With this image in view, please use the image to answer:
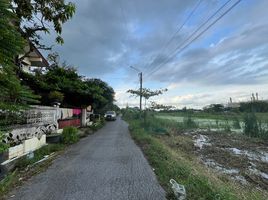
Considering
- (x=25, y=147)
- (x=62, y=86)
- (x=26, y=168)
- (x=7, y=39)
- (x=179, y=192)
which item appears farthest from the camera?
(x=62, y=86)

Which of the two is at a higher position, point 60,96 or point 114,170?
point 60,96

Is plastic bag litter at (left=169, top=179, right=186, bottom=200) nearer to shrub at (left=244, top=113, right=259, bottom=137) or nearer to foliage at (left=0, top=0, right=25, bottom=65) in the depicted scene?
foliage at (left=0, top=0, right=25, bottom=65)

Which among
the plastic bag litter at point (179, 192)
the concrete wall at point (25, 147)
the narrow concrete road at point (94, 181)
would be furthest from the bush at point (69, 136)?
the plastic bag litter at point (179, 192)

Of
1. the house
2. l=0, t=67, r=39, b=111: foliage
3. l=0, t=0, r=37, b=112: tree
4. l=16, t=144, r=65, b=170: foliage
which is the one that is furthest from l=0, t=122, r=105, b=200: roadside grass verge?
the house

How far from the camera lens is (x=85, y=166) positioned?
8.13 metres

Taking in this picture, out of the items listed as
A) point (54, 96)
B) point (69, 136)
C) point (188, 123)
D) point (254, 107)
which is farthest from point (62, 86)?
point (254, 107)

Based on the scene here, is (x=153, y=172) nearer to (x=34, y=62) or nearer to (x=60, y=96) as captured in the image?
(x=60, y=96)

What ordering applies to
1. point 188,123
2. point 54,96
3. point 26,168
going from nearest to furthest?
point 26,168 < point 54,96 < point 188,123

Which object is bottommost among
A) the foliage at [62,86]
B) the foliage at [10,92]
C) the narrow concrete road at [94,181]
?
the narrow concrete road at [94,181]

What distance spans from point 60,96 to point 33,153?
22.8 ft

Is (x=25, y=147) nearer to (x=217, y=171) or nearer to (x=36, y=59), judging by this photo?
(x=217, y=171)

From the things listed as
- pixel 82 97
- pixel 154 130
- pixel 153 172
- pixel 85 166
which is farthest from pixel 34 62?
pixel 153 172

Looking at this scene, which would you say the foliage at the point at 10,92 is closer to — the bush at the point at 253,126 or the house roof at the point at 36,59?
the bush at the point at 253,126

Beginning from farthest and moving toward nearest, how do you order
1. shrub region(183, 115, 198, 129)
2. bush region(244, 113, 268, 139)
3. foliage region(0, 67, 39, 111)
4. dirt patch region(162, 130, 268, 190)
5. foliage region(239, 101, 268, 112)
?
shrub region(183, 115, 198, 129)
foliage region(239, 101, 268, 112)
bush region(244, 113, 268, 139)
dirt patch region(162, 130, 268, 190)
foliage region(0, 67, 39, 111)
